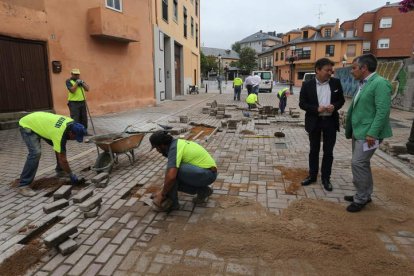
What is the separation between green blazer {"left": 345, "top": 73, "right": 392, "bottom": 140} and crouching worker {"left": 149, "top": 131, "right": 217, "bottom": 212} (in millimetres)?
1887

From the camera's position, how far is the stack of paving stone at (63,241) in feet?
10.2

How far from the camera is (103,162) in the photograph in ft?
18.8

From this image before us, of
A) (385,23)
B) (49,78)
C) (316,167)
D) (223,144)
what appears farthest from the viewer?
(385,23)

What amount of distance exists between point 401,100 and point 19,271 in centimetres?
1688

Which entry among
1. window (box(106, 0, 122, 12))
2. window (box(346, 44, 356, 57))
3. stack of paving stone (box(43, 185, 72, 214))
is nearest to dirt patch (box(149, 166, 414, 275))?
stack of paving stone (box(43, 185, 72, 214))

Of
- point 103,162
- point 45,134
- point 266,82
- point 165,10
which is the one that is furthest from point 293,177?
point 266,82

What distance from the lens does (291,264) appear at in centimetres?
292

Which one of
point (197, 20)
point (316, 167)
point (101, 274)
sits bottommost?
point (101, 274)

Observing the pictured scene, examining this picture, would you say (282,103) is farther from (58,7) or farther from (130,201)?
(130,201)

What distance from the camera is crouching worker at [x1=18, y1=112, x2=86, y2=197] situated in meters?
4.52

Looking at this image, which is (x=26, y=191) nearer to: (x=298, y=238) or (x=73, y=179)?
(x=73, y=179)

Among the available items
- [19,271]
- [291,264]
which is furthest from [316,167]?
[19,271]

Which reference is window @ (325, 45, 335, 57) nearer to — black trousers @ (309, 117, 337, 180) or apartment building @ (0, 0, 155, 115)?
apartment building @ (0, 0, 155, 115)

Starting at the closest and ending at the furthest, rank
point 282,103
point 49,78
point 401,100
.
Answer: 1. point 49,78
2. point 282,103
3. point 401,100
